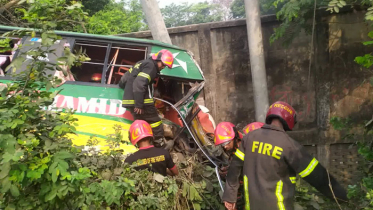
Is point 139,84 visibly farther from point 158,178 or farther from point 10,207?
point 10,207

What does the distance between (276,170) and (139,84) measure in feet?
9.19

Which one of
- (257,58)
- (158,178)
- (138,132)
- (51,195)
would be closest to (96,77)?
(138,132)

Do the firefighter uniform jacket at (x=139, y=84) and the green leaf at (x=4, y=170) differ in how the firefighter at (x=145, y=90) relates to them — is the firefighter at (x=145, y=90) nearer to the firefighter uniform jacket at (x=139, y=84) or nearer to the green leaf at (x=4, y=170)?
the firefighter uniform jacket at (x=139, y=84)

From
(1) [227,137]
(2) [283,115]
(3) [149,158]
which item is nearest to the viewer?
(2) [283,115]

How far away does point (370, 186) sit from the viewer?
358cm

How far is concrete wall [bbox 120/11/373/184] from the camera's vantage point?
809 centimetres

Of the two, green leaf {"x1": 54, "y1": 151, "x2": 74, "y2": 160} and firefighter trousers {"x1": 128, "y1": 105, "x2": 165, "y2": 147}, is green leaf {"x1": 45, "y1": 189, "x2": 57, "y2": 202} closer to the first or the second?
green leaf {"x1": 54, "y1": 151, "x2": 74, "y2": 160}

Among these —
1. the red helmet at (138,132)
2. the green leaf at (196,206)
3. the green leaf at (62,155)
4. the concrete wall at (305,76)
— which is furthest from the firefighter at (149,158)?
the concrete wall at (305,76)

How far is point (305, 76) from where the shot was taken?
8.51 metres

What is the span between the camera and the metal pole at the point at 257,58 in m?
7.29

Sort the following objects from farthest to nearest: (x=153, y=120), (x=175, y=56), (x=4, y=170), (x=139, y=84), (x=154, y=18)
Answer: (x=154, y=18)
(x=175, y=56)
(x=153, y=120)
(x=139, y=84)
(x=4, y=170)

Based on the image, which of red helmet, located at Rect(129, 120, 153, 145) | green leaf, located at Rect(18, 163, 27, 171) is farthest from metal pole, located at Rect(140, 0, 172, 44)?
green leaf, located at Rect(18, 163, 27, 171)

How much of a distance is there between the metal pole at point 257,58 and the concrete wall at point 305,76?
1033 millimetres

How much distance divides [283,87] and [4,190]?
719 cm
